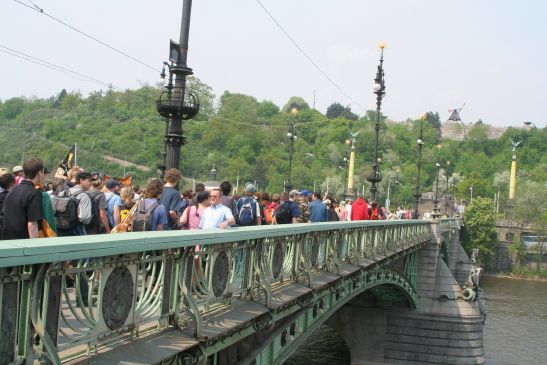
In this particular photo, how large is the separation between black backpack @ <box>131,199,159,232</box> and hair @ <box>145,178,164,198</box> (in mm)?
139

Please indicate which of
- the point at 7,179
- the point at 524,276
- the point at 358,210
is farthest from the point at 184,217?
the point at 524,276

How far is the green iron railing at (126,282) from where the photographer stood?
4090 millimetres

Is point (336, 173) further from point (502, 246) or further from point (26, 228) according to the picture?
point (26, 228)

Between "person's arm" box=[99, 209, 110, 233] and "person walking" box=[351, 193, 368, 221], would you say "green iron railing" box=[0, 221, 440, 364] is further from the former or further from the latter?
Answer: "person walking" box=[351, 193, 368, 221]

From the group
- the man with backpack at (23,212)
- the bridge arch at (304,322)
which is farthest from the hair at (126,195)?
the man with backpack at (23,212)

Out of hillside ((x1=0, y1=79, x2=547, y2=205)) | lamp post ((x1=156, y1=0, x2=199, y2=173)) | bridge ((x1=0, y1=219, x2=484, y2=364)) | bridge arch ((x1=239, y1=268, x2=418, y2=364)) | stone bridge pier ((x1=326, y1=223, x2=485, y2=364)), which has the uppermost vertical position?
hillside ((x1=0, y1=79, x2=547, y2=205))

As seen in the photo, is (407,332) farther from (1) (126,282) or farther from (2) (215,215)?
(1) (126,282)

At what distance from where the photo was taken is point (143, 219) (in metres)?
8.35

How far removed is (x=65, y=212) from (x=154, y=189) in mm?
972

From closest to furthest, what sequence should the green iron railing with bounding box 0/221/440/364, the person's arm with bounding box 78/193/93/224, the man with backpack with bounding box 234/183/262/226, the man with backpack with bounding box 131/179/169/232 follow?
the green iron railing with bounding box 0/221/440/364, the man with backpack with bounding box 131/179/169/232, the person's arm with bounding box 78/193/93/224, the man with backpack with bounding box 234/183/262/226

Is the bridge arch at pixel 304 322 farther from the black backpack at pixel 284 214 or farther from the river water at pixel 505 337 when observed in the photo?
the river water at pixel 505 337

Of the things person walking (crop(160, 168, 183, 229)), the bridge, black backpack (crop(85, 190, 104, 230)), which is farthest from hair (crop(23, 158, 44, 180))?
person walking (crop(160, 168, 183, 229))

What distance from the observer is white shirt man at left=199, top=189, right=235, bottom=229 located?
8594mm

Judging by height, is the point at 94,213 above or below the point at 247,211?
below
